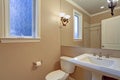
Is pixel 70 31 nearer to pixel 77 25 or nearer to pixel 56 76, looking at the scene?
pixel 77 25

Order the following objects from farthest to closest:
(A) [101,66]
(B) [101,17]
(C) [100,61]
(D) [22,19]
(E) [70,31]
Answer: (E) [70,31]
(D) [22,19]
(B) [101,17]
(C) [100,61]
(A) [101,66]

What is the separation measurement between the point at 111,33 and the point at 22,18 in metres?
1.67

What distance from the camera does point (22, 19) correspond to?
236 centimetres

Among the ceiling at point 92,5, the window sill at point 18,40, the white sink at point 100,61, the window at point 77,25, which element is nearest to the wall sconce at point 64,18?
the window at point 77,25

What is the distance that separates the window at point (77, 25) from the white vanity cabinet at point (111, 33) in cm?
57

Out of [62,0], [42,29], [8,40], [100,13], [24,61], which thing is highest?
[62,0]

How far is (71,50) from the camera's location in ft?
8.99

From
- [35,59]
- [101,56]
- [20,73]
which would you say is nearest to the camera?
[101,56]

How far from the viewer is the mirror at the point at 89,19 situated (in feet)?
6.87

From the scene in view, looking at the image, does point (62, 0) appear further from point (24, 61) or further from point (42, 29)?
point (24, 61)


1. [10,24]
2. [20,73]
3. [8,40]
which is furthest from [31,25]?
[20,73]

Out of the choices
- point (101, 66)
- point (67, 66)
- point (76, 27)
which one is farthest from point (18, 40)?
point (101, 66)

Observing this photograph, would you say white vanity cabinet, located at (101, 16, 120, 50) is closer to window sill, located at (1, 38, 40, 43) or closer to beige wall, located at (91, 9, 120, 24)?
beige wall, located at (91, 9, 120, 24)

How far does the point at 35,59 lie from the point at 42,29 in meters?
0.65
